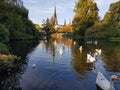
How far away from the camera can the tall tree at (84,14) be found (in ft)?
339

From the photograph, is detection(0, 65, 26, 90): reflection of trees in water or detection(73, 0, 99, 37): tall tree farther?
detection(73, 0, 99, 37): tall tree

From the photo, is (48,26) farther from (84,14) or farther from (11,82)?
(11,82)

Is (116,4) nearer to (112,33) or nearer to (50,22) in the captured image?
(112,33)

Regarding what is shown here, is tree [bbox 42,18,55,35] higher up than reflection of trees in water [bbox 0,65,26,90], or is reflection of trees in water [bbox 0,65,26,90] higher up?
tree [bbox 42,18,55,35]

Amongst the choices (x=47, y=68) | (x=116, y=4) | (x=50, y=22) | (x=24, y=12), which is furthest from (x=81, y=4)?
(x=47, y=68)

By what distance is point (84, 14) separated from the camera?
103875 mm

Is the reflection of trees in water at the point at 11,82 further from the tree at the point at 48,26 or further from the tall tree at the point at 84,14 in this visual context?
the tree at the point at 48,26

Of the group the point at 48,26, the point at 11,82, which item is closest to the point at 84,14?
the point at 48,26

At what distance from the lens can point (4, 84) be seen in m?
17.4

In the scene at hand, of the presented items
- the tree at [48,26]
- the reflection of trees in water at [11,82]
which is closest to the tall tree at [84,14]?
the tree at [48,26]

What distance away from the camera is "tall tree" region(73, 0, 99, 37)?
103312mm

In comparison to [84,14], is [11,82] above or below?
below

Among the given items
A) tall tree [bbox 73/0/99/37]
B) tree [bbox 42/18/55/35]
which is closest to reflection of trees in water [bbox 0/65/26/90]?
tall tree [bbox 73/0/99/37]

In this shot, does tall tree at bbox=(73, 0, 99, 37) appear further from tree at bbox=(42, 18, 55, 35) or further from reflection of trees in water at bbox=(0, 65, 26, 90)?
reflection of trees in water at bbox=(0, 65, 26, 90)
